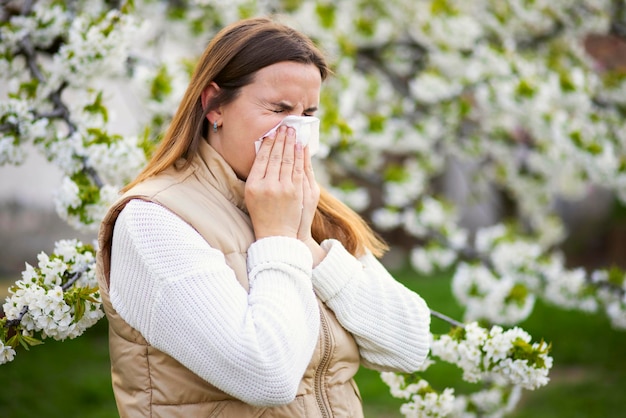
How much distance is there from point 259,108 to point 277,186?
204 millimetres

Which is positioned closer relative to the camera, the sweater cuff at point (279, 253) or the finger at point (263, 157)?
the sweater cuff at point (279, 253)

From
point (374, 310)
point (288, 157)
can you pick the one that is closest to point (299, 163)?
point (288, 157)

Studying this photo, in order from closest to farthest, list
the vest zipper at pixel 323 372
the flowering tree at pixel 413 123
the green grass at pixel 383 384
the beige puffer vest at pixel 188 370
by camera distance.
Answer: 1. the beige puffer vest at pixel 188 370
2. the vest zipper at pixel 323 372
3. the flowering tree at pixel 413 123
4. the green grass at pixel 383 384

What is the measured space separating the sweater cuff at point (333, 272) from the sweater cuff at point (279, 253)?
139 millimetres

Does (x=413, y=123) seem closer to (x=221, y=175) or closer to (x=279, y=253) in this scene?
(x=221, y=175)

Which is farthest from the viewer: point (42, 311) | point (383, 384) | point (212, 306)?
point (383, 384)

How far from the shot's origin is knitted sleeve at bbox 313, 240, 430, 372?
1.86m

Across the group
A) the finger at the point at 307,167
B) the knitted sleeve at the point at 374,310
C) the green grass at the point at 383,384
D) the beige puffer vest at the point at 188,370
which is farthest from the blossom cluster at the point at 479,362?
the green grass at the point at 383,384

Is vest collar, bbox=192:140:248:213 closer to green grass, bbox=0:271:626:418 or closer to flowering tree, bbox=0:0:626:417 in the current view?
flowering tree, bbox=0:0:626:417

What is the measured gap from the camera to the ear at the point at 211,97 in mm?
1854

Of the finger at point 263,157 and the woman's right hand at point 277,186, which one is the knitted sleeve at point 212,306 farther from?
the finger at point 263,157

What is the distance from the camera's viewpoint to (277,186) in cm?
176

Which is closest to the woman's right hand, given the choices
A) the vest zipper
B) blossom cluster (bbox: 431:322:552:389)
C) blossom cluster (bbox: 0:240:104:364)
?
the vest zipper

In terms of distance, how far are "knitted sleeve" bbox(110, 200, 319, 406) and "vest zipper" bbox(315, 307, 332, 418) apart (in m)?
0.13
